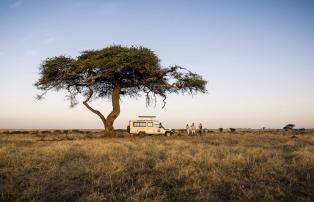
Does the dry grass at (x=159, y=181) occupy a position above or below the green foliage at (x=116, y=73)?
below

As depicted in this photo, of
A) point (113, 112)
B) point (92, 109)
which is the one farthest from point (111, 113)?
point (92, 109)

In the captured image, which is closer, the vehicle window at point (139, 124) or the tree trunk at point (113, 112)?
the tree trunk at point (113, 112)

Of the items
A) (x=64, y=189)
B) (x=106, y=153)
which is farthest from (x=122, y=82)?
(x=64, y=189)

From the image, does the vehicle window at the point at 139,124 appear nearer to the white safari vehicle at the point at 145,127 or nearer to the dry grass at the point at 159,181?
the white safari vehicle at the point at 145,127

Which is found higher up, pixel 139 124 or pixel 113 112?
pixel 113 112

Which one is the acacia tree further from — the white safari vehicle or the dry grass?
the dry grass

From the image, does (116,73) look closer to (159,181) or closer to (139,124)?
(139,124)

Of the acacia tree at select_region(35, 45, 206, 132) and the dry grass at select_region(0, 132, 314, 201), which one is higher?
the acacia tree at select_region(35, 45, 206, 132)

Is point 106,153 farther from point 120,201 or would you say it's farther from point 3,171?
point 120,201

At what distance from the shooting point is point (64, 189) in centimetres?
872

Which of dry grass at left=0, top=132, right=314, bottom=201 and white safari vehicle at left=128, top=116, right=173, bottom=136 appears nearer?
dry grass at left=0, top=132, right=314, bottom=201

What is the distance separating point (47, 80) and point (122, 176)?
2776 centimetres

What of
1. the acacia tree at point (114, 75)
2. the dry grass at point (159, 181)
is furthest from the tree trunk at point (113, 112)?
the dry grass at point (159, 181)

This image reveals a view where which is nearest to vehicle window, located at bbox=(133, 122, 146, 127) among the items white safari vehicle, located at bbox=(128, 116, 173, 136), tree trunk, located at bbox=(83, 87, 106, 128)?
white safari vehicle, located at bbox=(128, 116, 173, 136)
